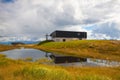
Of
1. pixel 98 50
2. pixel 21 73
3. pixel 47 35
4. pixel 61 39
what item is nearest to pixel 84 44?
pixel 98 50

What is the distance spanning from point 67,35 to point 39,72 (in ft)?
→ 340

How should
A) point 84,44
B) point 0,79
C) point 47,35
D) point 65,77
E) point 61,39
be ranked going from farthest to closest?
point 47,35 → point 61,39 → point 84,44 → point 65,77 → point 0,79

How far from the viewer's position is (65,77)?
1731 cm

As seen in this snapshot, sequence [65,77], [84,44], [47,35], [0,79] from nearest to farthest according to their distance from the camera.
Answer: [0,79] → [65,77] → [84,44] → [47,35]

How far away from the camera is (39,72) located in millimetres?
18094

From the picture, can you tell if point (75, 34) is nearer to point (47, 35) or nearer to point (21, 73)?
point (47, 35)

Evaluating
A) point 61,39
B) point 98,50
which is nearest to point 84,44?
point 98,50

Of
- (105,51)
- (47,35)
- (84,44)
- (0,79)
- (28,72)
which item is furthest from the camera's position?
(47,35)

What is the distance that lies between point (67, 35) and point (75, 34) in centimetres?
634

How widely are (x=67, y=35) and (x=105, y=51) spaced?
2319 inches

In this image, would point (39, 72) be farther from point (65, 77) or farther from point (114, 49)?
point (114, 49)

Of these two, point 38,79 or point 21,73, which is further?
point 21,73

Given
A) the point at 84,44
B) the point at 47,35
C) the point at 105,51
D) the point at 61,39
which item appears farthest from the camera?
the point at 47,35

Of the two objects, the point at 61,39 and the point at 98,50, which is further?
the point at 61,39
